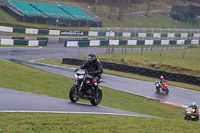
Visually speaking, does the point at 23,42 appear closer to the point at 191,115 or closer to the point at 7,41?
the point at 7,41

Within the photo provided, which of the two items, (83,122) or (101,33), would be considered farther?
(101,33)

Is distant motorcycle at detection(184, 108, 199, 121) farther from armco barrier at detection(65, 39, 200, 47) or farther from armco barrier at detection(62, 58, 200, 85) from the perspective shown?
armco barrier at detection(65, 39, 200, 47)

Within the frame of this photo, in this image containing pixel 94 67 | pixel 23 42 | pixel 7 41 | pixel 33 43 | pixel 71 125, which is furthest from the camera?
pixel 33 43

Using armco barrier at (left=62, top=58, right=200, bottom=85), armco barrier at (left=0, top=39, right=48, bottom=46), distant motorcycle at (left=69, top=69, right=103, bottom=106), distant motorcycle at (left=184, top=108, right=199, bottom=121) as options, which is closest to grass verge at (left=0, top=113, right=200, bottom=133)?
distant motorcycle at (left=69, top=69, right=103, bottom=106)

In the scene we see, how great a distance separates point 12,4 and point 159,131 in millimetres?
52730

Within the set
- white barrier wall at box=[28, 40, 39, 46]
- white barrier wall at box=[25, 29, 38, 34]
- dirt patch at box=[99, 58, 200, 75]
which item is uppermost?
white barrier wall at box=[25, 29, 38, 34]

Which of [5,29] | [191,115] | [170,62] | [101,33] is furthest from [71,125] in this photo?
[101,33]

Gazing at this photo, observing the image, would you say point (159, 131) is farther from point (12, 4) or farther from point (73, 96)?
point (12, 4)

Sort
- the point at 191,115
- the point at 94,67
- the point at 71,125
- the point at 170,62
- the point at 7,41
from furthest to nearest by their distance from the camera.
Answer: the point at 7,41 → the point at 170,62 → the point at 191,115 → the point at 94,67 → the point at 71,125

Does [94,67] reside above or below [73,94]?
above

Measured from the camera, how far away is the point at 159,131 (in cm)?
889

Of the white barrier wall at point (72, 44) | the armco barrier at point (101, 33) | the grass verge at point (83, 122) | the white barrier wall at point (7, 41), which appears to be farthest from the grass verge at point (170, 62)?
the armco barrier at point (101, 33)

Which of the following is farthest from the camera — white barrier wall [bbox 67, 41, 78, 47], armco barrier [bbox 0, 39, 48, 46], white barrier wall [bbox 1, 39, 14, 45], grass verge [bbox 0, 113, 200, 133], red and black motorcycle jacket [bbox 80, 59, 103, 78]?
white barrier wall [bbox 67, 41, 78, 47]

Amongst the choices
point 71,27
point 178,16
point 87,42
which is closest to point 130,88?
point 87,42
